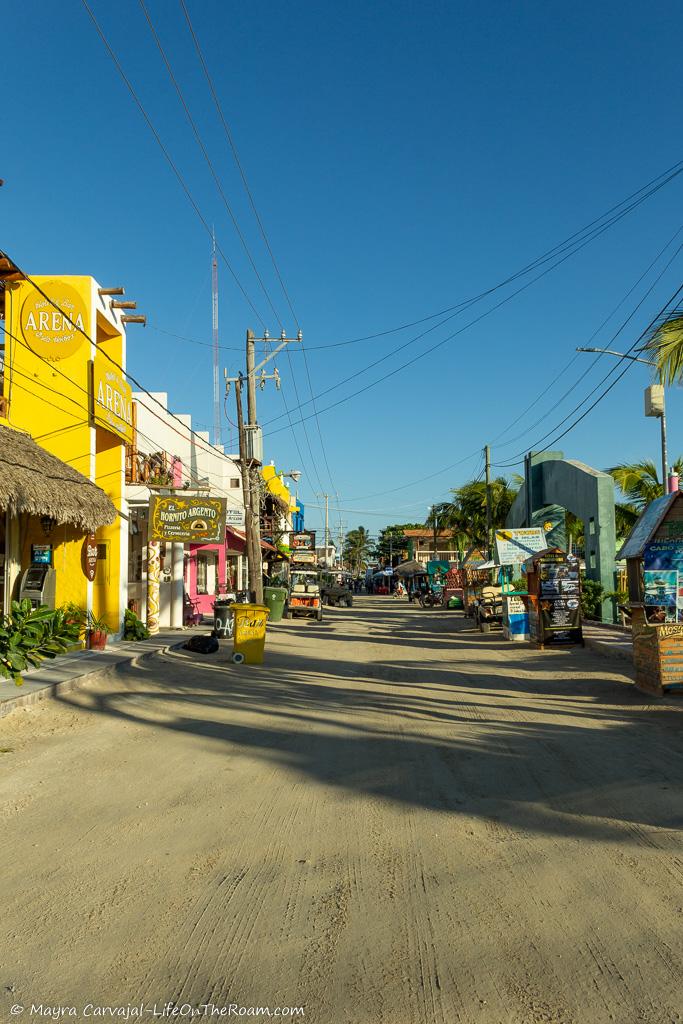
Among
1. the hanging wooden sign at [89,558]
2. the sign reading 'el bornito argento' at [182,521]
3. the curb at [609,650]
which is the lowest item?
the curb at [609,650]

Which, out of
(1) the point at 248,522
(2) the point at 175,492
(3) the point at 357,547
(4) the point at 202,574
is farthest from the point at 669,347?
(3) the point at 357,547

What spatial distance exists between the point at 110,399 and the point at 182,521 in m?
3.59

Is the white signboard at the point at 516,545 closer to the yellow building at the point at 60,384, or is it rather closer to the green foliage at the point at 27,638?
the yellow building at the point at 60,384

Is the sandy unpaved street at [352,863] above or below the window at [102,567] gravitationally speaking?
below

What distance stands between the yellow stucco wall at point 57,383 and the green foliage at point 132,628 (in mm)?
2919

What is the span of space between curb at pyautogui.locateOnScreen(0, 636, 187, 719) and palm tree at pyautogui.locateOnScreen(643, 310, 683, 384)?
10528mm

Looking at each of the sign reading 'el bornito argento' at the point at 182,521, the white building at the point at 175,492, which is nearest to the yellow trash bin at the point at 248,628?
the sign reading 'el bornito argento' at the point at 182,521

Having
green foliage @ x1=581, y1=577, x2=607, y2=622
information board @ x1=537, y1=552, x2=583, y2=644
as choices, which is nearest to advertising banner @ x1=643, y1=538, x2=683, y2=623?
information board @ x1=537, y1=552, x2=583, y2=644

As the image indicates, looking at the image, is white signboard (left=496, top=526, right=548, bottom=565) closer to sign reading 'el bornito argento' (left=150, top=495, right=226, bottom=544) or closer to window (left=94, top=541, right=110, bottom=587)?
sign reading 'el bornito argento' (left=150, top=495, right=226, bottom=544)

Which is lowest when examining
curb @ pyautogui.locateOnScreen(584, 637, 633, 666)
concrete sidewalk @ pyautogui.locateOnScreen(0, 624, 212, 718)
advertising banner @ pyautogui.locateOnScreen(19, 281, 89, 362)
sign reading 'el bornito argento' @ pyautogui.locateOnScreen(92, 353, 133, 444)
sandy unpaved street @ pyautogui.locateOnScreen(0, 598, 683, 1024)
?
sandy unpaved street @ pyautogui.locateOnScreen(0, 598, 683, 1024)

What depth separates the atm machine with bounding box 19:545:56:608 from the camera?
16828 mm

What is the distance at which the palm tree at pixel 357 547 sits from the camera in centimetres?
16962

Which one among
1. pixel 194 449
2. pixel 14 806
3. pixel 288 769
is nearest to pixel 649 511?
pixel 288 769

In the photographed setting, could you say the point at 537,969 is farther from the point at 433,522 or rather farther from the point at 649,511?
the point at 433,522
